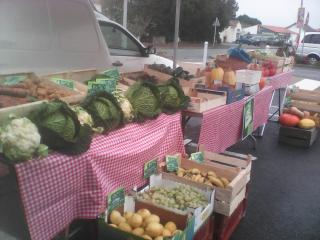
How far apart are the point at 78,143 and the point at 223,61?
3677mm

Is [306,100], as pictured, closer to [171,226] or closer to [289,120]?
[289,120]

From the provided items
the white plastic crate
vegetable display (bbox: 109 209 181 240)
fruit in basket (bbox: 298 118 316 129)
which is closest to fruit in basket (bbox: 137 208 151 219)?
vegetable display (bbox: 109 209 181 240)

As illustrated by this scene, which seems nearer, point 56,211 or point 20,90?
point 56,211

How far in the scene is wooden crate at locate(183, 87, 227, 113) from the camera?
347 cm

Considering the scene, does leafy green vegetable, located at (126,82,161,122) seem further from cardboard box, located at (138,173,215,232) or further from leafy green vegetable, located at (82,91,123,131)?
cardboard box, located at (138,173,215,232)

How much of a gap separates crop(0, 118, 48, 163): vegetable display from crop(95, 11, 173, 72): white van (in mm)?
4539

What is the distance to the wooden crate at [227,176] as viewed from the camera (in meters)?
2.72

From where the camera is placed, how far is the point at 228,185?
2738mm

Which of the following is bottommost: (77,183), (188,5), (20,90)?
(77,183)

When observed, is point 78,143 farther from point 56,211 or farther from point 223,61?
point 223,61

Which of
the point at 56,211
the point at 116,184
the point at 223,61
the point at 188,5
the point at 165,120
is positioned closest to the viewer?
the point at 56,211

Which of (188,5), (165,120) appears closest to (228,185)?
(165,120)

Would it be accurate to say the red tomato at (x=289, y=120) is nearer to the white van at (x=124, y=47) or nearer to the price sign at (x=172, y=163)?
the white van at (x=124, y=47)

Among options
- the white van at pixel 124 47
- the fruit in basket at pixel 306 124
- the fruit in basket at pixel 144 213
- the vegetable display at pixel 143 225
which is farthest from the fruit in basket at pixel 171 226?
the white van at pixel 124 47
